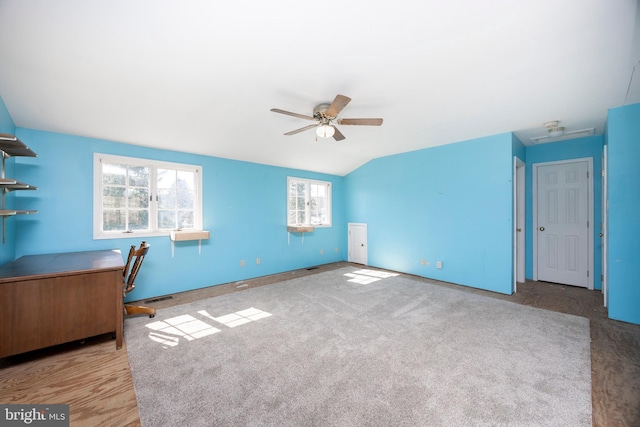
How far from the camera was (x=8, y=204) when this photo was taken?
8.63ft

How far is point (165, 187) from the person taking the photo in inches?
150

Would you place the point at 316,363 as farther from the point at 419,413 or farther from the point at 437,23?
the point at 437,23

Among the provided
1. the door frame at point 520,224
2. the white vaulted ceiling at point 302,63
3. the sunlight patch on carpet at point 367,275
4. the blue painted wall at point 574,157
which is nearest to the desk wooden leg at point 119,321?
the white vaulted ceiling at point 302,63

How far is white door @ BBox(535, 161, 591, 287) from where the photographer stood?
4059mm

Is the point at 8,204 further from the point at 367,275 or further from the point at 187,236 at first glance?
the point at 367,275

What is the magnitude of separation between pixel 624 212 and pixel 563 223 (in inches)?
61.3

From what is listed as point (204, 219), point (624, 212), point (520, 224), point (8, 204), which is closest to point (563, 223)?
point (520, 224)

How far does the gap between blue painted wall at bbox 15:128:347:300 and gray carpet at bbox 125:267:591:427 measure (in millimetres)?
892

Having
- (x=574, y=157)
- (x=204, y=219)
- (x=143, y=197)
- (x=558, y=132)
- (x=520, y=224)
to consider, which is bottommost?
(x=520, y=224)

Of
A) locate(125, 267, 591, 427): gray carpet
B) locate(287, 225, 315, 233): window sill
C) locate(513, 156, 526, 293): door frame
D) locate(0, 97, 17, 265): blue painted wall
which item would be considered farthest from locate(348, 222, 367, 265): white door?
locate(0, 97, 17, 265): blue painted wall

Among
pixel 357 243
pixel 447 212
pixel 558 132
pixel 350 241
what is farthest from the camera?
pixel 350 241

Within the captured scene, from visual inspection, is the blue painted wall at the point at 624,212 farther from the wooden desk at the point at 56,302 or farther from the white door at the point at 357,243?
the wooden desk at the point at 56,302

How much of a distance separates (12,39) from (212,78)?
131 cm

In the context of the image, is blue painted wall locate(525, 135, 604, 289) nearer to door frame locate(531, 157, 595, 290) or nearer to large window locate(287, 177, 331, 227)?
door frame locate(531, 157, 595, 290)
